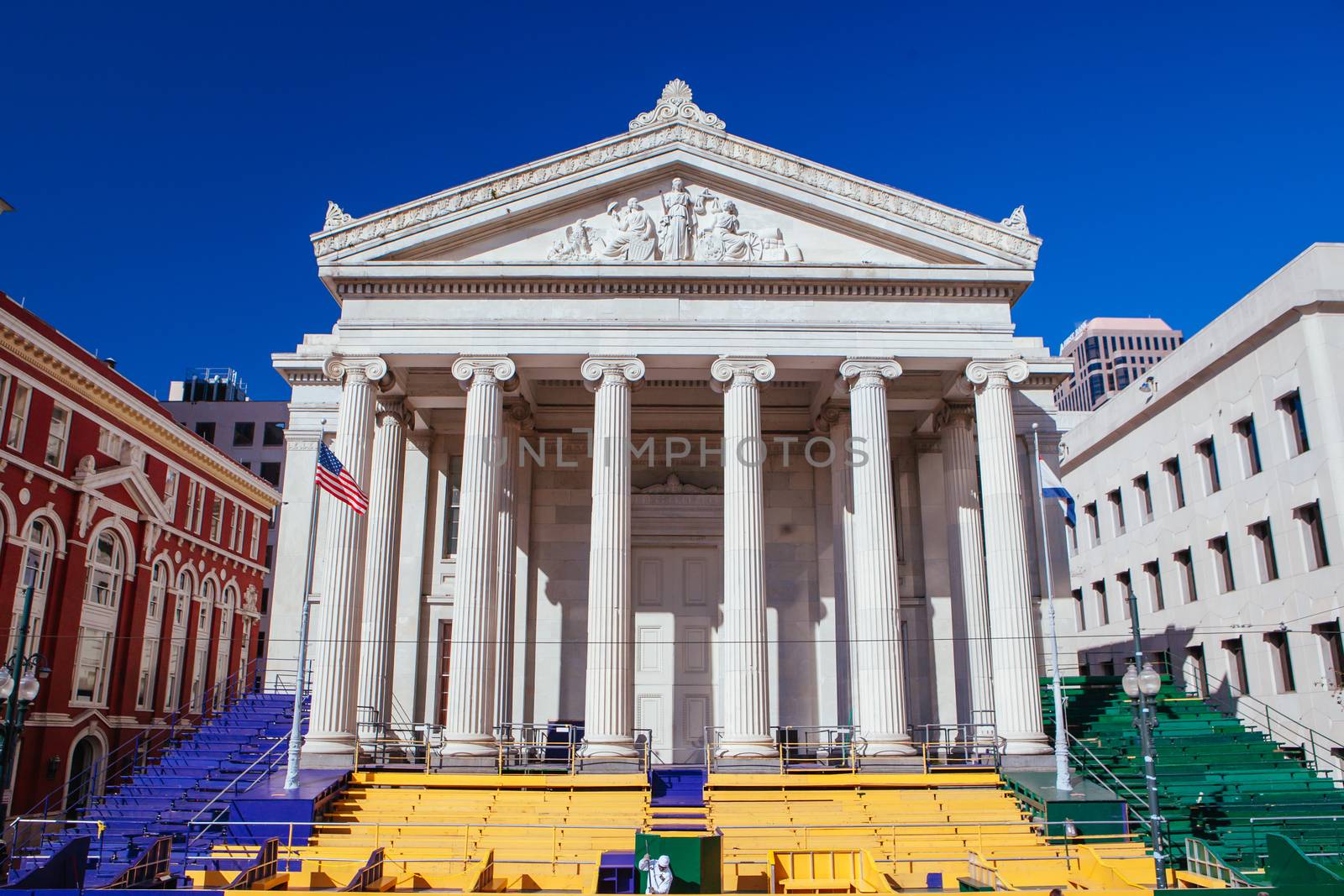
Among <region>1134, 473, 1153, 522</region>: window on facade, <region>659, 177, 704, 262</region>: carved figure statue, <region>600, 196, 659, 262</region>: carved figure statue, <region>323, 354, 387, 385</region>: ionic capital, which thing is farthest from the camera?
<region>1134, 473, 1153, 522</region>: window on facade

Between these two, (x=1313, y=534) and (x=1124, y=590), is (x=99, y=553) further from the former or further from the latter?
(x=1313, y=534)

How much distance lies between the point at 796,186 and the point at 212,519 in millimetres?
38948

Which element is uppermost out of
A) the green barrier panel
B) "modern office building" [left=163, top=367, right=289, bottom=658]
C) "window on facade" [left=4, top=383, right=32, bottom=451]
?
"modern office building" [left=163, top=367, right=289, bottom=658]

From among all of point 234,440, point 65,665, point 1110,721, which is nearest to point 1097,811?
point 1110,721

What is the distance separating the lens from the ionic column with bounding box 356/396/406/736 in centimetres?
2834

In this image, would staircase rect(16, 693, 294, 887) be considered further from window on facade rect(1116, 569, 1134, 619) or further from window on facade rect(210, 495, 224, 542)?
window on facade rect(1116, 569, 1134, 619)

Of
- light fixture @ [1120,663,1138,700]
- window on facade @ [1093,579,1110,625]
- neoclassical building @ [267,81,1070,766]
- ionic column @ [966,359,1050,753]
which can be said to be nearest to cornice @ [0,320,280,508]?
neoclassical building @ [267,81,1070,766]

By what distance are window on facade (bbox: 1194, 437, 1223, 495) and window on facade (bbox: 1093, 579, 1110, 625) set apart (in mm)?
10582

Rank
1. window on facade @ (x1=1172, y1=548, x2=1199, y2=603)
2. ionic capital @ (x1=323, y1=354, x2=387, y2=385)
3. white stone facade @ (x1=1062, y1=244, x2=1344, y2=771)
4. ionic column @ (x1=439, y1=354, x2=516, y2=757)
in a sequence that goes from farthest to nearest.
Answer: window on facade @ (x1=1172, y1=548, x2=1199, y2=603) < white stone facade @ (x1=1062, y1=244, x2=1344, y2=771) < ionic capital @ (x1=323, y1=354, x2=387, y2=385) < ionic column @ (x1=439, y1=354, x2=516, y2=757)

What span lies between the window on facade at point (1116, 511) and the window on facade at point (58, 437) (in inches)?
1574

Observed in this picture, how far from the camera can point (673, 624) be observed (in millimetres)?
34062

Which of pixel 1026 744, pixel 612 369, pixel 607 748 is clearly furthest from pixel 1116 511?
pixel 607 748

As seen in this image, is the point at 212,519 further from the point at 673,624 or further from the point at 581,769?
the point at 581,769

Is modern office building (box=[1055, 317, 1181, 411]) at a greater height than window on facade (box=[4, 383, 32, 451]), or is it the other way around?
modern office building (box=[1055, 317, 1181, 411])
